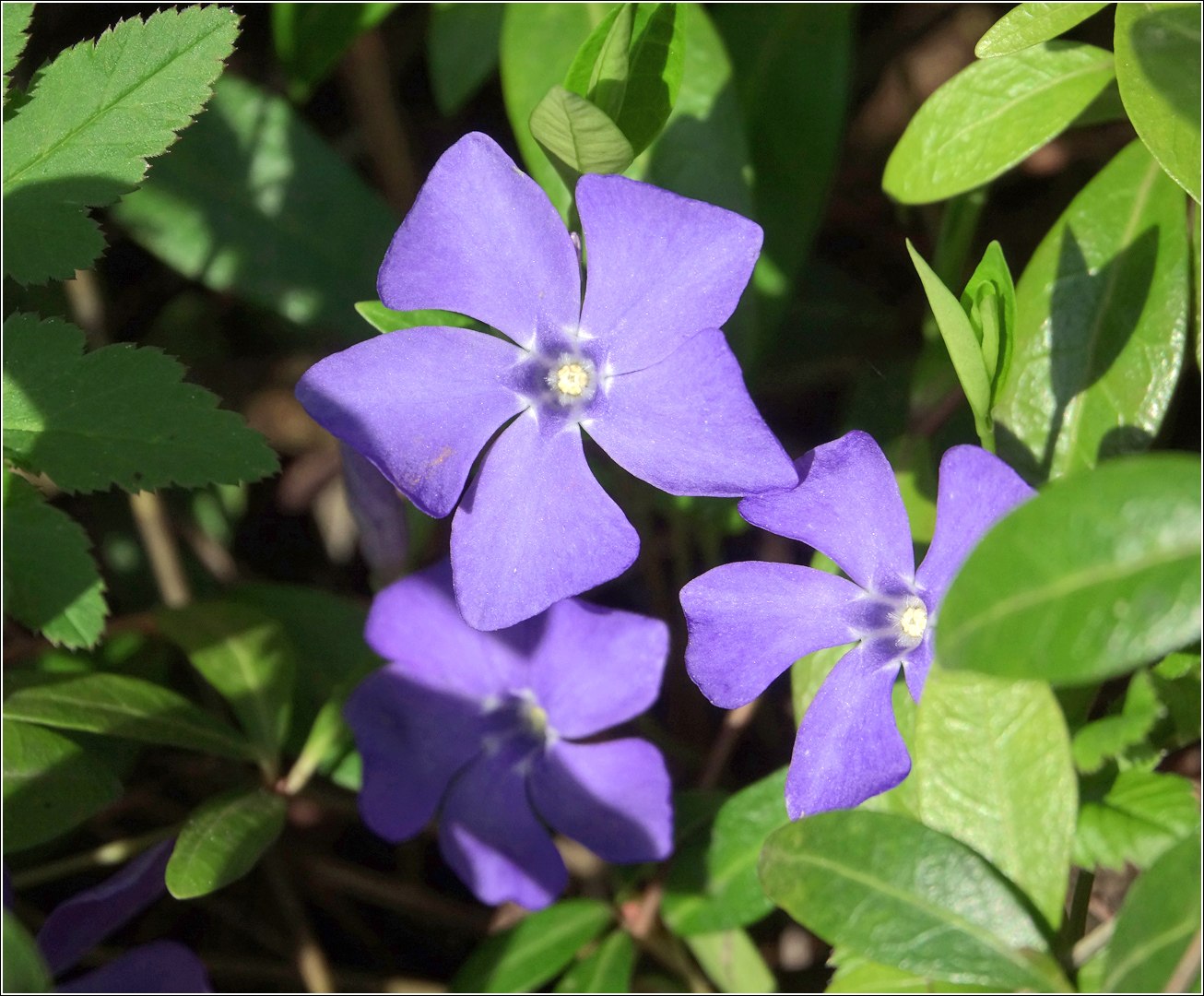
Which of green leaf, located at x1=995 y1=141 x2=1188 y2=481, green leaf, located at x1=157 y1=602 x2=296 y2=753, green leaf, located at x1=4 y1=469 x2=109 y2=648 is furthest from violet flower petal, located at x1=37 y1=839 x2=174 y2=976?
green leaf, located at x1=995 y1=141 x2=1188 y2=481

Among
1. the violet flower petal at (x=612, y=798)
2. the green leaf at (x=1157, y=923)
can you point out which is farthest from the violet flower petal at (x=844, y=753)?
the violet flower petal at (x=612, y=798)

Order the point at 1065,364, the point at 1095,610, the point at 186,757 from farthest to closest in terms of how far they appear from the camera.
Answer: the point at 186,757, the point at 1065,364, the point at 1095,610

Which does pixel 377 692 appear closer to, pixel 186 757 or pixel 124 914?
pixel 124 914

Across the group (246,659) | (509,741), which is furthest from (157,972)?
(509,741)

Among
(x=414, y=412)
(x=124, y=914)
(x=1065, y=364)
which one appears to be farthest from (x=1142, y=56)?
(x=124, y=914)

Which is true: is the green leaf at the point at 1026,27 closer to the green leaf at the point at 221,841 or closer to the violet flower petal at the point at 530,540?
the violet flower petal at the point at 530,540

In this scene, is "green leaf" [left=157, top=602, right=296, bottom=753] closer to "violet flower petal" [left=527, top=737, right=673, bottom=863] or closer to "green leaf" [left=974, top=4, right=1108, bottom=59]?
"violet flower petal" [left=527, top=737, right=673, bottom=863]

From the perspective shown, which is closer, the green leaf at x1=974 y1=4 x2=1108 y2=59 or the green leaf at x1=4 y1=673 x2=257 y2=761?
the green leaf at x1=974 y1=4 x2=1108 y2=59
